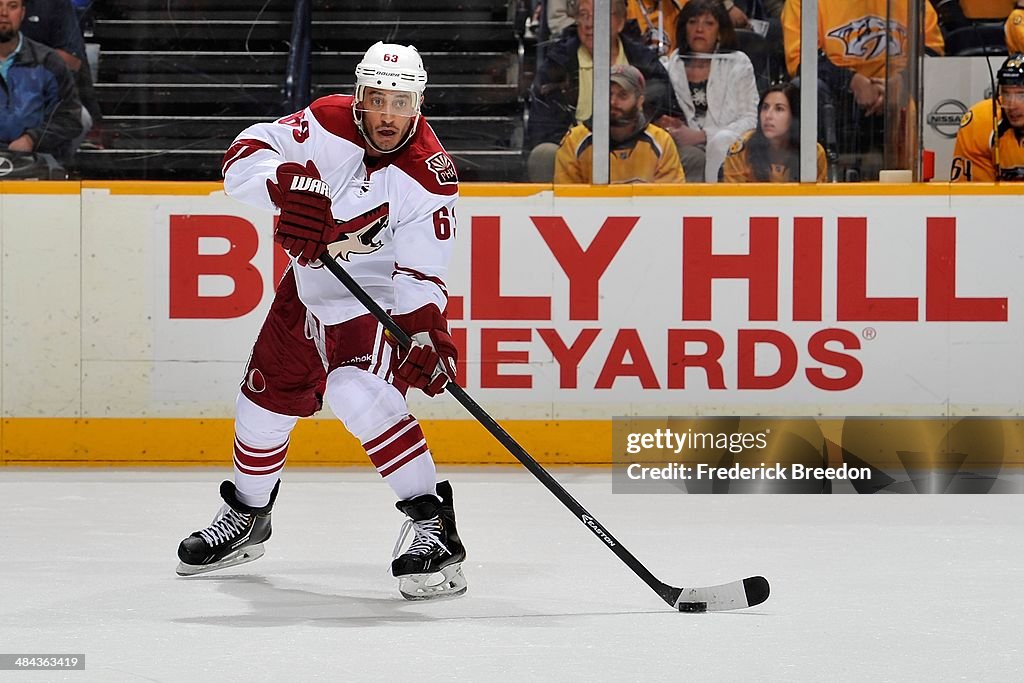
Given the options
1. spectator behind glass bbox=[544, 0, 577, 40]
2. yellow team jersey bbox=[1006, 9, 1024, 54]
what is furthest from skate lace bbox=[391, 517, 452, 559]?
yellow team jersey bbox=[1006, 9, 1024, 54]

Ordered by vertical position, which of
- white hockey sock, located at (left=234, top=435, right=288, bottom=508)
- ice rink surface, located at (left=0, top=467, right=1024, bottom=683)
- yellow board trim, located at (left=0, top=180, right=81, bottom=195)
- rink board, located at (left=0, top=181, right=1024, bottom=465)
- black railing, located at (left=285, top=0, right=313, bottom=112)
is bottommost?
ice rink surface, located at (left=0, top=467, right=1024, bottom=683)

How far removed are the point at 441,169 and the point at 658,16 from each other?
2355 millimetres

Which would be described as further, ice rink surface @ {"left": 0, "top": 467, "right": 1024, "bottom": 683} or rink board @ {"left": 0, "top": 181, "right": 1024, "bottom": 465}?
rink board @ {"left": 0, "top": 181, "right": 1024, "bottom": 465}

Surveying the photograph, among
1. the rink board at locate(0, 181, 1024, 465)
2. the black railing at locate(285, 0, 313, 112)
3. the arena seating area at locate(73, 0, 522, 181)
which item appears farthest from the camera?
the black railing at locate(285, 0, 313, 112)

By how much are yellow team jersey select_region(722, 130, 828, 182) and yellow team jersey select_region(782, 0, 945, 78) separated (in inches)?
11.8

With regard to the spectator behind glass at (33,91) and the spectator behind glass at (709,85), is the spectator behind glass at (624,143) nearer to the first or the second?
the spectator behind glass at (709,85)

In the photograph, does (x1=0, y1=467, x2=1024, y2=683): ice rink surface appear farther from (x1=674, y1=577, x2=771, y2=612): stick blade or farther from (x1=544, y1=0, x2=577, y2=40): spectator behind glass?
(x1=544, y1=0, x2=577, y2=40): spectator behind glass

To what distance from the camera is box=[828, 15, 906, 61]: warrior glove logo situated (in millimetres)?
5309

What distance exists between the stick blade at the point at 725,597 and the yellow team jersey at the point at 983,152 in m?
2.67

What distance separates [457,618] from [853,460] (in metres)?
2.56

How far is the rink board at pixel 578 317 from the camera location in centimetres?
514

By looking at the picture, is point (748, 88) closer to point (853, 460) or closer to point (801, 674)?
point (853, 460)

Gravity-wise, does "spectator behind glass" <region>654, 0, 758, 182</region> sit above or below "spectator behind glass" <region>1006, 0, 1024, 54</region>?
below

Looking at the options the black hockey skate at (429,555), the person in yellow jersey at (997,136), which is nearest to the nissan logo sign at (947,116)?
the person in yellow jersey at (997,136)
